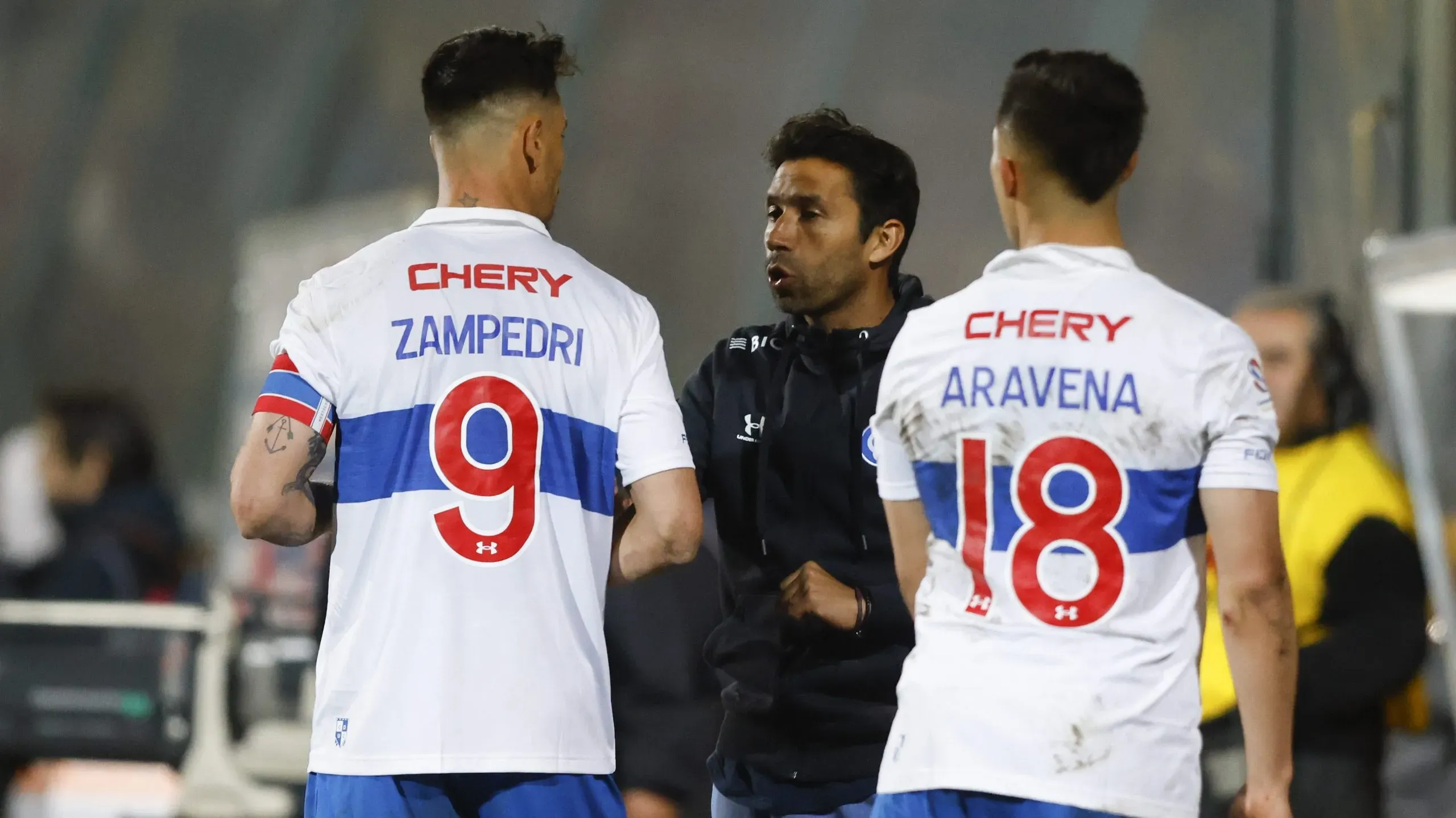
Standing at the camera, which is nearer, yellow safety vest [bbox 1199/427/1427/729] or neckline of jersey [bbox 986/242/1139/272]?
neckline of jersey [bbox 986/242/1139/272]

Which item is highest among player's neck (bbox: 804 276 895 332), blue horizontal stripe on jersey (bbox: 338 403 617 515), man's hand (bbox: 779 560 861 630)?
player's neck (bbox: 804 276 895 332)

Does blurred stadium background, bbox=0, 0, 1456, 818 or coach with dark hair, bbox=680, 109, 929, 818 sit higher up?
blurred stadium background, bbox=0, 0, 1456, 818

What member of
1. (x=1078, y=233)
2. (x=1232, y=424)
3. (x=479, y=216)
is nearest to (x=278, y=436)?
(x=479, y=216)

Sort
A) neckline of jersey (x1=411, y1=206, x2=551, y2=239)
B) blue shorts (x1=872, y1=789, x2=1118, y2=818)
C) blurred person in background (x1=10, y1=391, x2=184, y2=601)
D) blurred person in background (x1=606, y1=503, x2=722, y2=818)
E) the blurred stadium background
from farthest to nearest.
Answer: blurred person in background (x1=10, y1=391, x2=184, y2=601) < the blurred stadium background < blurred person in background (x1=606, y1=503, x2=722, y2=818) < neckline of jersey (x1=411, y1=206, x2=551, y2=239) < blue shorts (x1=872, y1=789, x2=1118, y2=818)

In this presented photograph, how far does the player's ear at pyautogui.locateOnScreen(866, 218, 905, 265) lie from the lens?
2342 mm

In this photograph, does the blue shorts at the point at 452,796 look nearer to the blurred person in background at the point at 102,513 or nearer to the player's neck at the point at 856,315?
the player's neck at the point at 856,315

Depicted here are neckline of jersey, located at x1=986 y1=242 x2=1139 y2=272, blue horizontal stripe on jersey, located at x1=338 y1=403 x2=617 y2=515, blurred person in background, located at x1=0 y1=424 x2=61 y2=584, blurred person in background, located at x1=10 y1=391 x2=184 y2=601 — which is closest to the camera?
neckline of jersey, located at x1=986 y1=242 x2=1139 y2=272

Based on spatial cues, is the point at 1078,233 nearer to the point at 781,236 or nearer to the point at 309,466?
the point at 781,236

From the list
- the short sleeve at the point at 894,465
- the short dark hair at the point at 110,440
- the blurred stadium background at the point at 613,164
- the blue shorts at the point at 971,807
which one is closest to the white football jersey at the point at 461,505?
the short sleeve at the point at 894,465

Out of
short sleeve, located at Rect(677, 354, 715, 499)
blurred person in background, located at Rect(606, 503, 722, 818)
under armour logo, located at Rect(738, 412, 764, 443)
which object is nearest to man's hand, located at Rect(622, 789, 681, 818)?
blurred person in background, located at Rect(606, 503, 722, 818)

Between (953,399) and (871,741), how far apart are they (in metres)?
0.64

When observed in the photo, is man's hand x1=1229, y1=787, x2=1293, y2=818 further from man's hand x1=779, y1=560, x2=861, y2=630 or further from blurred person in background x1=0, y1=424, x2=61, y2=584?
blurred person in background x1=0, y1=424, x2=61, y2=584

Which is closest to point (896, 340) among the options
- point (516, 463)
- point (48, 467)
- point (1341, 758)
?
point (516, 463)

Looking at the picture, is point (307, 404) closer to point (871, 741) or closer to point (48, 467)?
point (871, 741)
